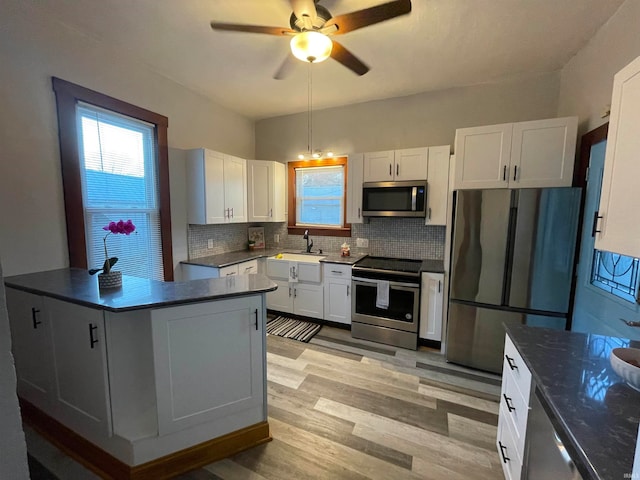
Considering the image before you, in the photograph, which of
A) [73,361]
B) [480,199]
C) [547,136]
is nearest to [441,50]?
[547,136]

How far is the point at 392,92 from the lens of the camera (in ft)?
10.8

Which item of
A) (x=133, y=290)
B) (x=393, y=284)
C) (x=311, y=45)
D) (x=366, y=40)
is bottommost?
(x=393, y=284)

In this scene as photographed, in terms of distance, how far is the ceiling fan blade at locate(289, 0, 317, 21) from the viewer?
1.52 metres

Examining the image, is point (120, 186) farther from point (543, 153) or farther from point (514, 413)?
point (543, 153)

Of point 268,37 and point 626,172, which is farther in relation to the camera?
point 268,37

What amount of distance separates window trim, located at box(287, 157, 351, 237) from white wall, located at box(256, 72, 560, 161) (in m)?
0.17

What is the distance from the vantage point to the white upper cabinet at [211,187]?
3.17 m

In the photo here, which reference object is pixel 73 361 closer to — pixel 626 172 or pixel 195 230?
pixel 195 230

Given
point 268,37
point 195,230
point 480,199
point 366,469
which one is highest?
point 268,37

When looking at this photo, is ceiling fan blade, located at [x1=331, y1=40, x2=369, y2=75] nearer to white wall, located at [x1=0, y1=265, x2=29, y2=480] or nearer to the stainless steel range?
the stainless steel range

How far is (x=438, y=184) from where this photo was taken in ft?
10.0

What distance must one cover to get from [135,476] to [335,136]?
150 inches

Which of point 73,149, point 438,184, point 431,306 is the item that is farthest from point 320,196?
point 73,149

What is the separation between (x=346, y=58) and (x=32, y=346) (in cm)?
293
